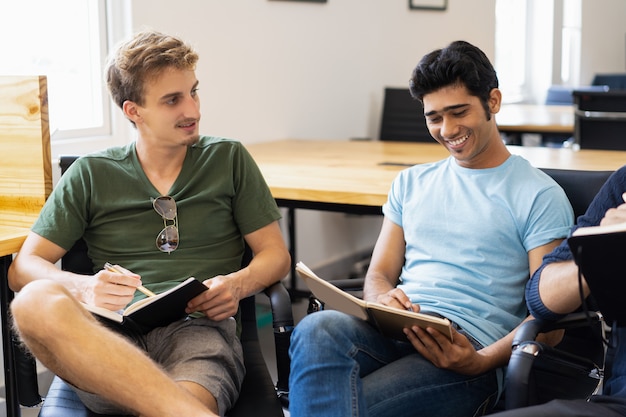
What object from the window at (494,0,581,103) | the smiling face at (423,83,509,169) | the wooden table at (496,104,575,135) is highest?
the window at (494,0,581,103)

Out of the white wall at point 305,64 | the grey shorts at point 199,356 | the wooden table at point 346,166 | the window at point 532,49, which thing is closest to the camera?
the grey shorts at point 199,356

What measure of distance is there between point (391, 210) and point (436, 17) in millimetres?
3370

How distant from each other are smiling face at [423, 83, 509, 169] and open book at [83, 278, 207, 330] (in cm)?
67

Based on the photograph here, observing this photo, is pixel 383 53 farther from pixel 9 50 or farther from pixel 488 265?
pixel 488 265

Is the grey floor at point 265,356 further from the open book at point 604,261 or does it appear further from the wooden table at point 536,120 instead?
the wooden table at point 536,120

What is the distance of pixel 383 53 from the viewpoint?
15.5 feet

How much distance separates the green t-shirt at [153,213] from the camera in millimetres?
2121

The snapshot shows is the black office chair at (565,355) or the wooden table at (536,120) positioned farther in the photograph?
the wooden table at (536,120)

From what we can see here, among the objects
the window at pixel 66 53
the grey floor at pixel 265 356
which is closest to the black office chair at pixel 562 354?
the grey floor at pixel 265 356

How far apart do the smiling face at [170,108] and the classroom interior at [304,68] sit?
86 centimetres

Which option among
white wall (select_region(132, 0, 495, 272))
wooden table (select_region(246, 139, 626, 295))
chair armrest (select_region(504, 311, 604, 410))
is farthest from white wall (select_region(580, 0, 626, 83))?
chair armrest (select_region(504, 311, 604, 410))

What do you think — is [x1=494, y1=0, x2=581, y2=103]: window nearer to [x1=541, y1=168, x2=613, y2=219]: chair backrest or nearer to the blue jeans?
[x1=541, y1=168, x2=613, y2=219]: chair backrest

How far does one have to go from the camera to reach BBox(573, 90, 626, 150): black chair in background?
13.4 feet

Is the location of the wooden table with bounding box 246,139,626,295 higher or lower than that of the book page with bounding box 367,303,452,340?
higher
